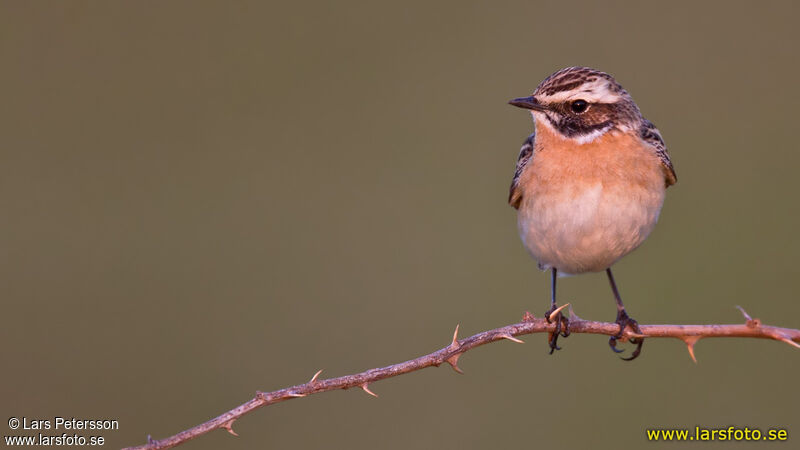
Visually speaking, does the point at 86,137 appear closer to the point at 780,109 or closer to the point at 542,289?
the point at 542,289

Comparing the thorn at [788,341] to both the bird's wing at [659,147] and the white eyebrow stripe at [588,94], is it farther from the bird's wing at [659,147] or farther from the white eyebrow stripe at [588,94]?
the bird's wing at [659,147]

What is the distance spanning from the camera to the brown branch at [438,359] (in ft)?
12.8

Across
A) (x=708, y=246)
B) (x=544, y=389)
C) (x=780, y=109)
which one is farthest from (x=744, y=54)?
(x=544, y=389)

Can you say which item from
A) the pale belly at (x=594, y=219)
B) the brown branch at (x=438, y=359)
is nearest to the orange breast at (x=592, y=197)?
the pale belly at (x=594, y=219)

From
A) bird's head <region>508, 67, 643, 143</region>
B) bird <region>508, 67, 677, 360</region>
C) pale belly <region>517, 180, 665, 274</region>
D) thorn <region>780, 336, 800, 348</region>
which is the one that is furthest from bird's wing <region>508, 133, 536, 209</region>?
thorn <region>780, 336, 800, 348</region>

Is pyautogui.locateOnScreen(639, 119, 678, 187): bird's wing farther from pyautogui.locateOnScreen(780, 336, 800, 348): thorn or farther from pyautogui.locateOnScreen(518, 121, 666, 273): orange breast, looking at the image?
pyautogui.locateOnScreen(780, 336, 800, 348): thorn

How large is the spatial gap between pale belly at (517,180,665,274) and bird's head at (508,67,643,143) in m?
0.37

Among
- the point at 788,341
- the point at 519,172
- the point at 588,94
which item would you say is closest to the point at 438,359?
the point at 788,341

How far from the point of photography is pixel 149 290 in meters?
10.1

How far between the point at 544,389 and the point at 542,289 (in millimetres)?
1279

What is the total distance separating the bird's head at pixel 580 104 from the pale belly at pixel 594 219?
0.37 metres

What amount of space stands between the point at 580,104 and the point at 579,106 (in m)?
0.01

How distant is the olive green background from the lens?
8.64 m

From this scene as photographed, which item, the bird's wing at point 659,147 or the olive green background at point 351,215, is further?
the olive green background at point 351,215
